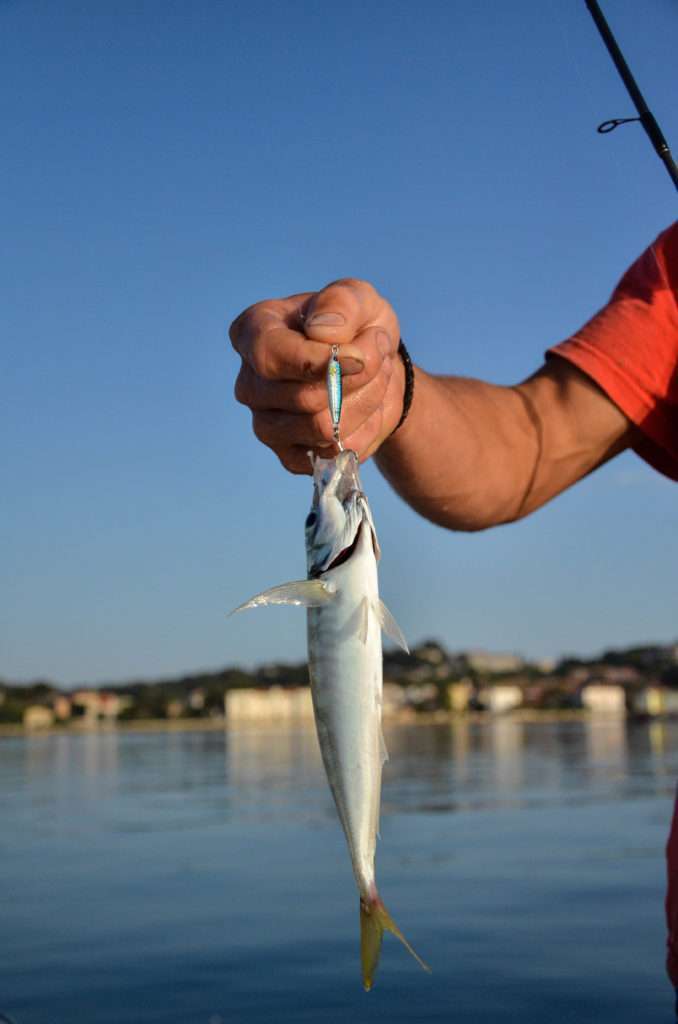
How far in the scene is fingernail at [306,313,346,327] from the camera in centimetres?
229

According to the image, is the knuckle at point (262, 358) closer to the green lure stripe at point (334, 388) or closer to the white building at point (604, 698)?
the green lure stripe at point (334, 388)

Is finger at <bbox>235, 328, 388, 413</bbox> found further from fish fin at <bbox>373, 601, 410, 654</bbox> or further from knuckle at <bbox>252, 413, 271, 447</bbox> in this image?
fish fin at <bbox>373, 601, 410, 654</bbox>

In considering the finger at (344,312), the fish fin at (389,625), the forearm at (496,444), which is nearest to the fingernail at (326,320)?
the finger at (344,312)

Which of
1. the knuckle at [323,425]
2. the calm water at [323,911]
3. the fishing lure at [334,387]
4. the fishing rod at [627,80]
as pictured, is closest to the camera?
the fishing lure at [334,387]

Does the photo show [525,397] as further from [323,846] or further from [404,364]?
[323,846]

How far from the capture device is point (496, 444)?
3.65 m

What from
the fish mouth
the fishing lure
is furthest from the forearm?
the fish mouth

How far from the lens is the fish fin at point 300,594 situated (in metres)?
1.98

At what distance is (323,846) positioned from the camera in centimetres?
1844

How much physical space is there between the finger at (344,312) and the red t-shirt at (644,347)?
150 centimetres

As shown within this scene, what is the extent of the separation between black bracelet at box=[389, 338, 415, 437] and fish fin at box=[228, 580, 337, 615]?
3.31ft

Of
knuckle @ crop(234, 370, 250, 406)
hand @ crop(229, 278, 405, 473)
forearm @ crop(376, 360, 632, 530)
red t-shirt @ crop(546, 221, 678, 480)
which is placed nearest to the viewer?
hand @ crop(229, 278, 405, 473)

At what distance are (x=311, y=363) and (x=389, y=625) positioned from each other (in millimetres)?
587

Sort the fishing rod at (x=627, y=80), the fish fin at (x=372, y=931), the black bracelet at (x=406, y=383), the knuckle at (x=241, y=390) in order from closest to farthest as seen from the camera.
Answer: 1. the fish fin at (x=372, y=931)
2. the knuckle at (x=241, y=390)
3. the black bracelet at (x=406, y=383)
4. the fishing rod at (x=627, y=80)
